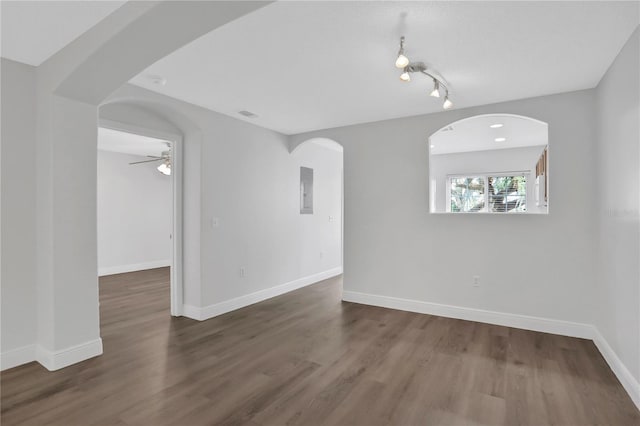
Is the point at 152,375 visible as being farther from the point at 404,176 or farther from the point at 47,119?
the point at 404,176

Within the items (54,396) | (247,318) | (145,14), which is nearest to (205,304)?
(247,318)

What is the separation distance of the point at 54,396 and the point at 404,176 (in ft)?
12.8

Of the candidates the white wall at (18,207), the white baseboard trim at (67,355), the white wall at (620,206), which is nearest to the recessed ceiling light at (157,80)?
the white wall at (18,207)

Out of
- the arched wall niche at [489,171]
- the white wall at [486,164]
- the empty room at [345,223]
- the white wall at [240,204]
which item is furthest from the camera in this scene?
the white wall at [486,164]

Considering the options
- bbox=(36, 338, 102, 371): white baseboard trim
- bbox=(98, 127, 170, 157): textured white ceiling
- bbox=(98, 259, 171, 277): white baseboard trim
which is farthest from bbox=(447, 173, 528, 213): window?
bbox=(36, 338, 102, 371): white baseboard trim

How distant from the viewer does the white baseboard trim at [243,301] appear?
3949 millimetres

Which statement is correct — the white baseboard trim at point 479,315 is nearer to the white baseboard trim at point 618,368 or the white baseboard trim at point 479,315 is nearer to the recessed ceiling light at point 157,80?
the white baseboard trim at point 618,368

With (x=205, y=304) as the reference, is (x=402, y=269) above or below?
above

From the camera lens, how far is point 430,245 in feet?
13.6

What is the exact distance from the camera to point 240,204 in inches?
174

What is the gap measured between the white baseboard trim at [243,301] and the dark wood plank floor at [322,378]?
6.0 inches

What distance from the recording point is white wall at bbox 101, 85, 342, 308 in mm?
3932

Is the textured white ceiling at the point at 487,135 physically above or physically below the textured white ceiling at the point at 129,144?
above

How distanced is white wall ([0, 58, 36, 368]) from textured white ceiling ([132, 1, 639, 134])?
0.93 metres
